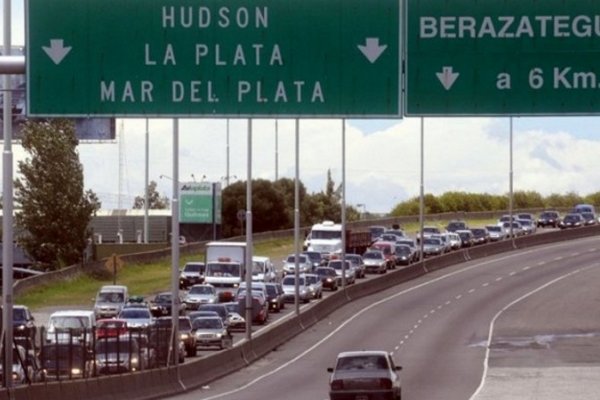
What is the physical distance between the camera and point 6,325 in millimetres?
31328

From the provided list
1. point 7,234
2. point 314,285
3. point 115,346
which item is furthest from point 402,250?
point 7,234

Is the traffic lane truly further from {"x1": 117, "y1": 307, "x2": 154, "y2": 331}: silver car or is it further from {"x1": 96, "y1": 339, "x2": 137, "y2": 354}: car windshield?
{"x1": 117, "y1": 307, "x2": 154, "y2": 331}: silver car

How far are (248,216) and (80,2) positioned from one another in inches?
1629

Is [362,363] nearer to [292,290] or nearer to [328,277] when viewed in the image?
[292,290]

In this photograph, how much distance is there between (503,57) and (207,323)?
126 feet

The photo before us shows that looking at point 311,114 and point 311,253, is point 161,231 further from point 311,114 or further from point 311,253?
point 311,114

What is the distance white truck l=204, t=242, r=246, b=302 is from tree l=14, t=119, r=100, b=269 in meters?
21.8

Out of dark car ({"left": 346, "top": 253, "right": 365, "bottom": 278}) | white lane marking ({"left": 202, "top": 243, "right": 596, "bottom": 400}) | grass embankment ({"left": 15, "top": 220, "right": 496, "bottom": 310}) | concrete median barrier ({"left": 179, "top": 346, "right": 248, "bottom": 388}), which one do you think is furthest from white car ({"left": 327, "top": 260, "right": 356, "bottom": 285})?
concrete median barrier ({"left": 179, "top": 346, "right": 248, "bottom": 388})

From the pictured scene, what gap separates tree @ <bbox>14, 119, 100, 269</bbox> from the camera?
4213 inches

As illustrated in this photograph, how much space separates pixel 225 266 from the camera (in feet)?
285

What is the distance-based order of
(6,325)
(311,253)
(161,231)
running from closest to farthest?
(6,325) → (311,253) → (161,231)

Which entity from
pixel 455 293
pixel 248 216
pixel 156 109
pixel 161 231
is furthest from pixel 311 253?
pixel 156 109

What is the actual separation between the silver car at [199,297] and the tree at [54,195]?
96.9 feet

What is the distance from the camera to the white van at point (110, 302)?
2872 inches
